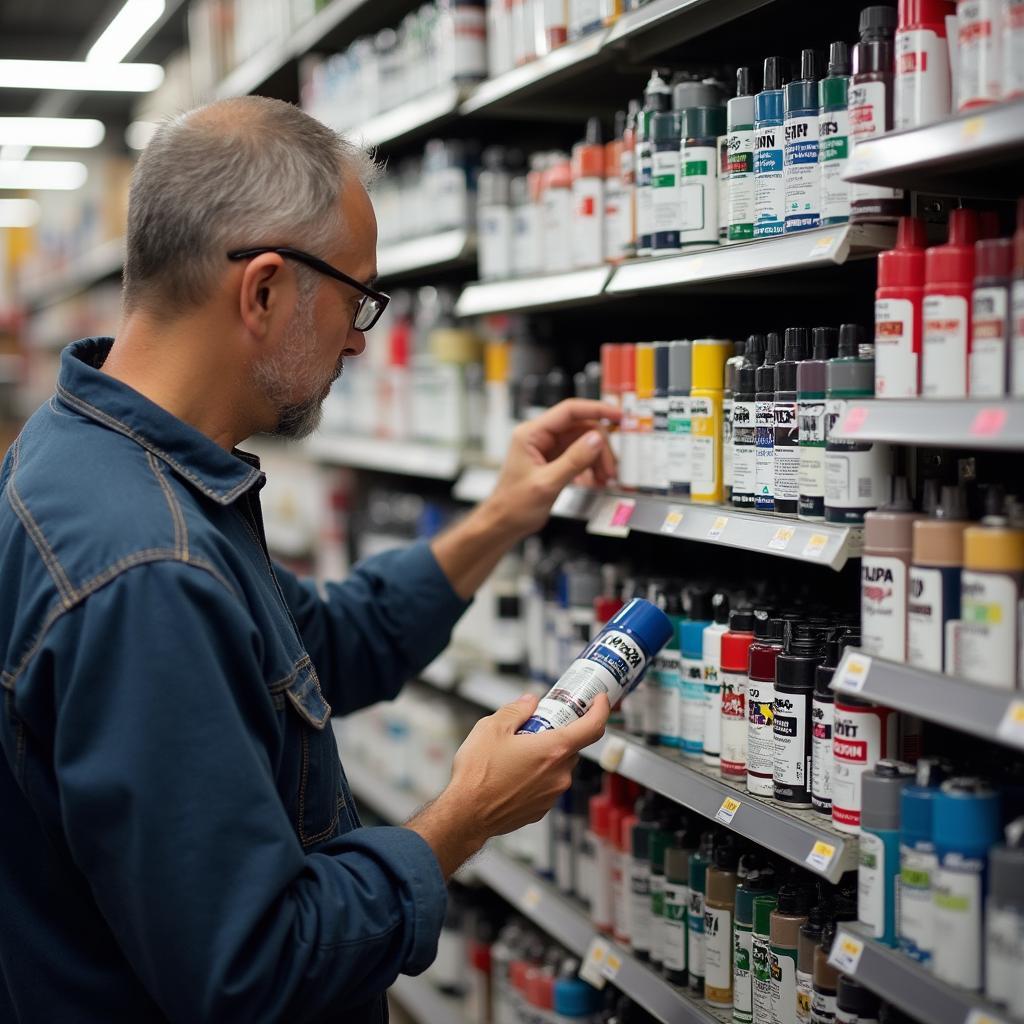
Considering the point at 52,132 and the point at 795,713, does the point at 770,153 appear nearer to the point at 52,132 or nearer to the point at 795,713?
the point at 795,713

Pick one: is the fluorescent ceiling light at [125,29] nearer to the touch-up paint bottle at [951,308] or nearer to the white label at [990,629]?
the touch-up paint bottle at [951,308]

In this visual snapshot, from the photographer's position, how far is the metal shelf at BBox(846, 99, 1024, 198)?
54.7 inches

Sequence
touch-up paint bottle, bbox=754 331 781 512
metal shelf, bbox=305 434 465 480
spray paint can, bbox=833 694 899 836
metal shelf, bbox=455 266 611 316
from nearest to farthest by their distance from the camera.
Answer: spray paint can, bbox=833 694 899 836
touch-up paint bottle, bbox=754 331 781 512
metal shelf, bbox=455 266 611 316
metal shelf, bbox=305 434 465 480

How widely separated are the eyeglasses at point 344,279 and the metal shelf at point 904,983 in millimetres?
1148

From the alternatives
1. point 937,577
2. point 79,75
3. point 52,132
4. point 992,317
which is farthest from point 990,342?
point 52,132

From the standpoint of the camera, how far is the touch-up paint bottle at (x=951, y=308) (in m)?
1.52

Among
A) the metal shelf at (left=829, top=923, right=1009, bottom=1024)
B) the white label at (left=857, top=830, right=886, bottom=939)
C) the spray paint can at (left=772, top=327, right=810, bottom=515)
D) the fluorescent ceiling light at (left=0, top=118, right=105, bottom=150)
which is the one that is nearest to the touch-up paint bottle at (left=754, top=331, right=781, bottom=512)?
the spray paint can at (left=772, top=327, right=810, bottom=515)

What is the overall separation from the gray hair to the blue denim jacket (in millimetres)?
180

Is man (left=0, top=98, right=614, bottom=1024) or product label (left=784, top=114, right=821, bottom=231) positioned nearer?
man (left=0, top=98, right=614, bottom=1024)

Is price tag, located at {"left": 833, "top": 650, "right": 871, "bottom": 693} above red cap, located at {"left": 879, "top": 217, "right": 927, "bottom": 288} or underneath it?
underneath

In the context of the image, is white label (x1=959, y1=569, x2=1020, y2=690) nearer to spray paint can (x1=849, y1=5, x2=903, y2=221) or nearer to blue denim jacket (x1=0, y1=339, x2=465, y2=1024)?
spray paint can (x1=849, y1=5, x2=903, y2=221)

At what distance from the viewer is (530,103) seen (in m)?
2.88

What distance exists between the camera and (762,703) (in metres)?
1.93

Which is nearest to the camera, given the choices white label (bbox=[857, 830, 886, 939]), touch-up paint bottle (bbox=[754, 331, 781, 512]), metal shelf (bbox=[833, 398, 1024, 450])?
metal shelf (bbox=[833, 398, 1024, 450])
